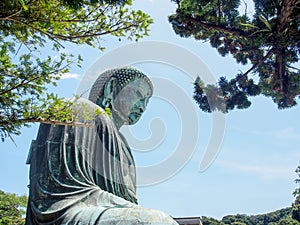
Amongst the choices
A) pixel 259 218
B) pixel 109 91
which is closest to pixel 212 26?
pixel 109 91

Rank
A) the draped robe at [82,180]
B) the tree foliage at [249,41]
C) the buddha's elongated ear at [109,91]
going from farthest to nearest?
1. the tree foliage at [249,41]
2. the buddha's elongated ear at [109,91]
3. the draped robe at [82,180]

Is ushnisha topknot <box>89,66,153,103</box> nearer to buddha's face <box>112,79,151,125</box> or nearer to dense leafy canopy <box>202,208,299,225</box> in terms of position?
buddha's face <box>112,79,151,125</box>

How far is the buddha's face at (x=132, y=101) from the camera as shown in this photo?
213 inches

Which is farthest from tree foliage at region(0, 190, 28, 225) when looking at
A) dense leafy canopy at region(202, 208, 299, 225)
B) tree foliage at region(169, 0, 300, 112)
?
dense leafy canopy at region(202, 208, 299, 225)

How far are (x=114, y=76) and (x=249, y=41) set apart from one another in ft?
9.66

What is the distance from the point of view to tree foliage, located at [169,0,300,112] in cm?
638

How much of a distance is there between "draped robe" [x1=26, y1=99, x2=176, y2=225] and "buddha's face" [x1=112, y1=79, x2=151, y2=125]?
1.81ft

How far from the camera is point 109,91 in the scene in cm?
543

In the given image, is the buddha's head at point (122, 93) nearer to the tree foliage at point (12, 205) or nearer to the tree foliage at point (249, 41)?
the tree foliage at point (249, 41)

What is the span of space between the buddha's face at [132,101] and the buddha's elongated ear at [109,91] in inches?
2.8

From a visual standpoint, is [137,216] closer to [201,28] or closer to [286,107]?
[201,28]

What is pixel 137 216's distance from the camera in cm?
344

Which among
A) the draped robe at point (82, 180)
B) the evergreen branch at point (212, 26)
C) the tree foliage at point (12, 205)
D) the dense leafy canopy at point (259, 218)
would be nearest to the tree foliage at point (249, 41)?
the evergreen branch at point (212, 26)

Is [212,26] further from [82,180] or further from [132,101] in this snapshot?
[82,180]
